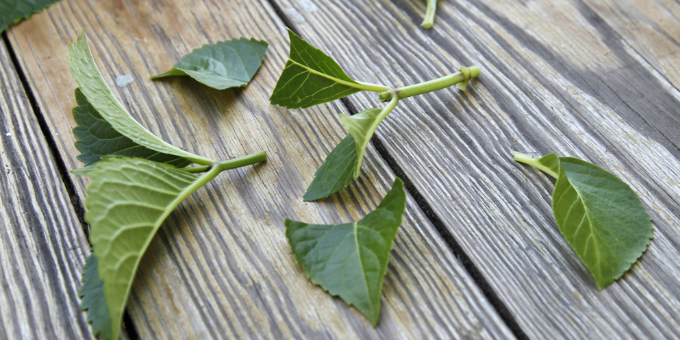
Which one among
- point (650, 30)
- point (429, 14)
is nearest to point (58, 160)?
point (429, 14)

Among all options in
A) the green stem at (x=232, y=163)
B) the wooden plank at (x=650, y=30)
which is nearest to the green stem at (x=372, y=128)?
the green stem at (x=232, y=163)

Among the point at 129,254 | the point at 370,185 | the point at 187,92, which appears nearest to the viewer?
the point at 129,254

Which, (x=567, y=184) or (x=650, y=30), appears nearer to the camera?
(x=567, y=184)

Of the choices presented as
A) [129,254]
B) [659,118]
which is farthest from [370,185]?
[659,118]

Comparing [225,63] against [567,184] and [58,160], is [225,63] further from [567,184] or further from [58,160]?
[567,184]

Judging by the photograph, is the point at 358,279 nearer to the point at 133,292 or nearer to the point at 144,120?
the point at 133,292

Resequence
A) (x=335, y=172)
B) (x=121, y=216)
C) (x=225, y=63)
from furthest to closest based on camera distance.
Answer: (x=225, y=63), (x=335, y=172), (x=121, y=216)

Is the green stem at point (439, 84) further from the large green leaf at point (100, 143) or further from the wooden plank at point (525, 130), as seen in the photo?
the large green leaf at point (100, 143)
